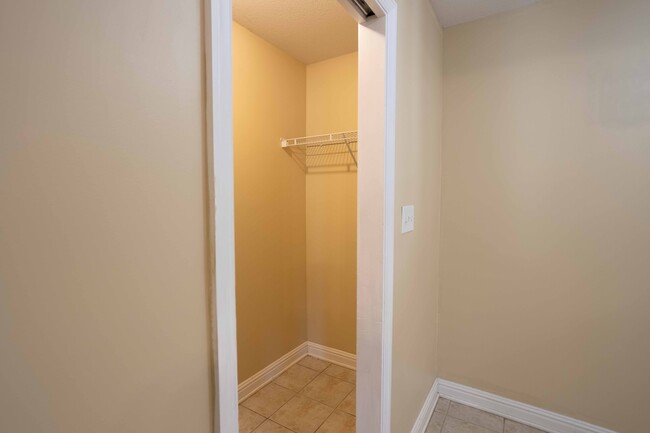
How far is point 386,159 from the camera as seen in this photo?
Result: 1.22m

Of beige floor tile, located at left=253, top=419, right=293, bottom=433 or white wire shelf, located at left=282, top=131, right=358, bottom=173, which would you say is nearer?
beige floor tile, located at left=253, top=419, right=293, bottom=433

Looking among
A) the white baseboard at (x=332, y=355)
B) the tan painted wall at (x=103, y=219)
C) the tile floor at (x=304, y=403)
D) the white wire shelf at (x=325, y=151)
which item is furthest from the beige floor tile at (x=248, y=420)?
the white wire shelf at (x=325, y=151)

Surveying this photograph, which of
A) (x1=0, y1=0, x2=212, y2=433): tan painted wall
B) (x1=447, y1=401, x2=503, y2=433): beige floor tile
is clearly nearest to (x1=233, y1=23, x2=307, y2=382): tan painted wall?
(x1=447, y1=401, x2=503, y2=433): beige floor tile

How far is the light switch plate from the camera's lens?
4.69 ft

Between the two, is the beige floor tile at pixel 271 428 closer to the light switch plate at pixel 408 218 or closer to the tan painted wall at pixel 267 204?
the tan painted wall at pixel 267 204

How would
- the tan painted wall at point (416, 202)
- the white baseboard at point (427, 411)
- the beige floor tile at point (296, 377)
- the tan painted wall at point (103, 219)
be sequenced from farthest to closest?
the beige floor tile at point (296, 377), the white baseboard at point (427, 411), the tan painted wall at point (416, 202), the tan painted wall at point (103, 219)

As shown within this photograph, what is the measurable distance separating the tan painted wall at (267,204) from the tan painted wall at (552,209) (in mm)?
1159

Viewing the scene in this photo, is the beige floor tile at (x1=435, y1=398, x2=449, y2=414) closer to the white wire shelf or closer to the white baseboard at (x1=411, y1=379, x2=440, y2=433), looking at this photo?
the white baseboard at (x1=411, y1=379, x2=440, y2=433)

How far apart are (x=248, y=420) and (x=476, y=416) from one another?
1.42 meters

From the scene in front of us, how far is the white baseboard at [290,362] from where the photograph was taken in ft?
6.97

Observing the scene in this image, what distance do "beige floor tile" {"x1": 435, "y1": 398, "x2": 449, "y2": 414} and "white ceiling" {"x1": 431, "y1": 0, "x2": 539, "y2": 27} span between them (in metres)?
2.47

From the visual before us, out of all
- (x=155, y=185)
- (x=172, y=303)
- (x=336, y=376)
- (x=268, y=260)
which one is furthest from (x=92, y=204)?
(x=336, y=376)

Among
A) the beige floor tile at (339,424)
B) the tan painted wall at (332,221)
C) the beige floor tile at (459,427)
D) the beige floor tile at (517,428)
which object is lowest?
the beige floor tile at (339,424)

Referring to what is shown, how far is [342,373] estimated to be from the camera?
7.89ft
